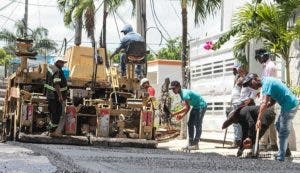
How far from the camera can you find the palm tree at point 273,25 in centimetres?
1105

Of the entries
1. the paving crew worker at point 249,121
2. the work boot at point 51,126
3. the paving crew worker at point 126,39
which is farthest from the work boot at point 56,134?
the paving crew worker at point 249,121

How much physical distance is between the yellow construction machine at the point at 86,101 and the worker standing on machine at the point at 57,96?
1.12 ft

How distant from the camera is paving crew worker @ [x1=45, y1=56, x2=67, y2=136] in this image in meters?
10.4

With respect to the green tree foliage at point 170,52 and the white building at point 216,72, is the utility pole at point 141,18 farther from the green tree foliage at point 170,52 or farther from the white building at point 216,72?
the green tree foliage at point 170,52

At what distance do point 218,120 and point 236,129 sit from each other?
4.27 meters

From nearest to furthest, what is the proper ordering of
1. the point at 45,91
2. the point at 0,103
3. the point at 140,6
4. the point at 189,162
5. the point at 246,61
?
1. the point at 189,162
2. the point at 45,91
3. the point at 246,61
4. the point at 0,103
5. the point at 140,6

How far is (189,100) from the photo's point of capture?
1055 cm

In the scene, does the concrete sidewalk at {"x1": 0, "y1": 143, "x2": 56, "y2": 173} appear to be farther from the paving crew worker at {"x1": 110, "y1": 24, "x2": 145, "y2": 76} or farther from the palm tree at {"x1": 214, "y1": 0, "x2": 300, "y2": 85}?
the palm tree at {"x1": 214, "y1": 0, "x2": 300, "y2": 85}

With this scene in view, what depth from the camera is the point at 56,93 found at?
10.5 meters

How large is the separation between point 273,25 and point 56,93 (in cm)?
437

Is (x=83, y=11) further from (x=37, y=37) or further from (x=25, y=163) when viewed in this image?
(x=37, y=37)

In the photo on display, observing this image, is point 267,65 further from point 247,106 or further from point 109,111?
point 109,111

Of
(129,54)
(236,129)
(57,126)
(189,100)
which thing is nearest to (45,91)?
(57,126)

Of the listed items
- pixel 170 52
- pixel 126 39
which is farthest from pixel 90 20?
pixel 170 52
